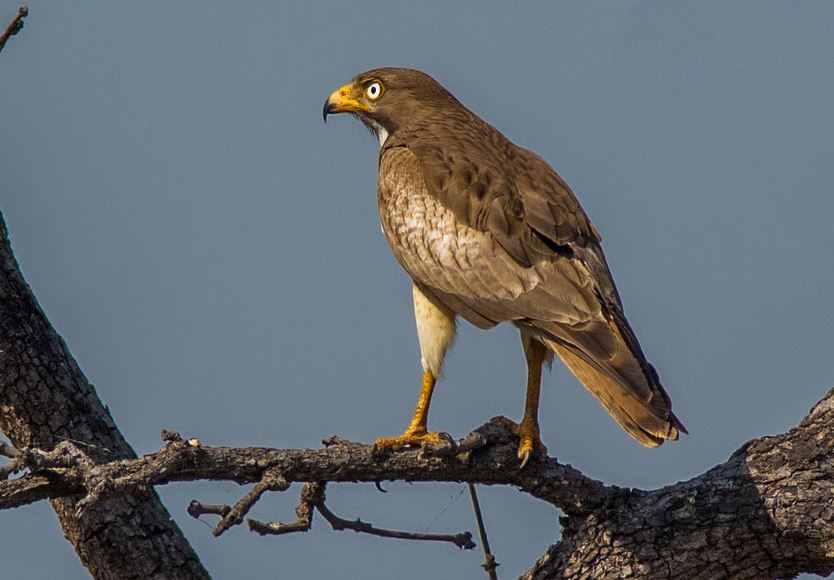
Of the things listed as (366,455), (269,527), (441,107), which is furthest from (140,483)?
(441,107)

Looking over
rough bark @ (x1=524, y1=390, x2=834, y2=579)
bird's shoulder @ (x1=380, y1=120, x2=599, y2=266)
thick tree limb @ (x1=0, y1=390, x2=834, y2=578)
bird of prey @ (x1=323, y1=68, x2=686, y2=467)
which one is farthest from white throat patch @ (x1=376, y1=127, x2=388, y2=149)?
rough bark @ (x1=524, y1=390, x2=834, y2=579)

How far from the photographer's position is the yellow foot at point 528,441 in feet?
18.2

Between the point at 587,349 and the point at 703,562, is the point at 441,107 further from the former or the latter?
Result: the point at 703,562

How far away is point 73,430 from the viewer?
234 inches

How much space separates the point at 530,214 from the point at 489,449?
55.5 inches

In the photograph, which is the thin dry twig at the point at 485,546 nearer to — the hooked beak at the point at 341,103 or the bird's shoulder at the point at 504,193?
the bird's shoulder at the point at 504,193

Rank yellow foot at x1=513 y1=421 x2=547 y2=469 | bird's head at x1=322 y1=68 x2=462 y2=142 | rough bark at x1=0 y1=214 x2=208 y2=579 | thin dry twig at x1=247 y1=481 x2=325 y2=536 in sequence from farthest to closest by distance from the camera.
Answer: bird's head at x1=322 y1=68 x2=462 y2=142, rough bark at x1=0 y1=214 x2=208 y2=579, yellow foot at x1=513 y1=421 x2=547 y2=469, thin dry twig at x1=247 y1=481 x2=325 y2=536

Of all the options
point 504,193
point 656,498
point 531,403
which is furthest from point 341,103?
point 656,498

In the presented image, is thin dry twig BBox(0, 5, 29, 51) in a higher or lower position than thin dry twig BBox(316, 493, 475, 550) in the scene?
higher

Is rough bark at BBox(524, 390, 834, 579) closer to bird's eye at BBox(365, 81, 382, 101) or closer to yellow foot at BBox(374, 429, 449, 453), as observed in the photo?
yellow foot at BBox(374, 429, 449, 453)

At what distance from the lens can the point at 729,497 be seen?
17.3 ft

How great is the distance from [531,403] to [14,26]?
3.06 m

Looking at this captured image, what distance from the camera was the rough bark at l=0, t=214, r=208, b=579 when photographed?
18.9 ft

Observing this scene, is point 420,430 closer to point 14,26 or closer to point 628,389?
point 628,389
